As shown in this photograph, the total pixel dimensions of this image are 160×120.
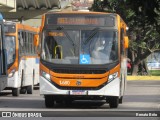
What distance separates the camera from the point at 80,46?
20.0 metres

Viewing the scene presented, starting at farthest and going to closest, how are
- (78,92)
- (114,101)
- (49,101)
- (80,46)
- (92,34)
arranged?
(49,101)
(114,101)
(92,34)
(80,46)
(78,92)

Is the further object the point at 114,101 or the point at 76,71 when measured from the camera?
the point at 114,101

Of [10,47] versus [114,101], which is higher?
[10,47]

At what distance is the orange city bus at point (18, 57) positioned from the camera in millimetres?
26016

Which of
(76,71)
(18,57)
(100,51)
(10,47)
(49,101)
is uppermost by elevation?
(100,51)

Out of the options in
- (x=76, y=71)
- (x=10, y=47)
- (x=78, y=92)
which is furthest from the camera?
(x=10, y=47)

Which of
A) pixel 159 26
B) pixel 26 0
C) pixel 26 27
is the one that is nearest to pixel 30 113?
pixel 159 26

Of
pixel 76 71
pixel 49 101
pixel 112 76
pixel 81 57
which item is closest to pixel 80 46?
pixel 81 57

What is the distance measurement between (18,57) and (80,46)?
22.5 feet

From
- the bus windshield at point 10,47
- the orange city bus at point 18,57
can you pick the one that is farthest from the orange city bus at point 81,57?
the bus windshield at point 10,47

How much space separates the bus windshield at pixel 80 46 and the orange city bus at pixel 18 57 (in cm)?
616

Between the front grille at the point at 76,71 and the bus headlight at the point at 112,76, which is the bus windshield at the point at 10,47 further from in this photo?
the bus headlight at the point at 112,76

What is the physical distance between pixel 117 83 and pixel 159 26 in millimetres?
10986

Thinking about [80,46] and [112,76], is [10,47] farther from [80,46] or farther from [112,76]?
[112,76]
